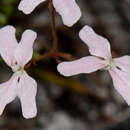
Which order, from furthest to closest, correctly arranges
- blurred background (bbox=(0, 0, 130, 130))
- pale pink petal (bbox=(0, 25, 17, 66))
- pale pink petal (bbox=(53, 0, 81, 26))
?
1. blurred background (bbox=(0, 0, 130, 130))
2. pale pink petal (bbox=(0, 25, 17, 66))
3. pale pink petal (bbox=(53, 0, 81, 26))

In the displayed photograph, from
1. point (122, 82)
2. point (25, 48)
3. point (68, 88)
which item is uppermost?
point (25, 48)

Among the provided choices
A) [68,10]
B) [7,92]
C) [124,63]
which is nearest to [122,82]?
[124,63]

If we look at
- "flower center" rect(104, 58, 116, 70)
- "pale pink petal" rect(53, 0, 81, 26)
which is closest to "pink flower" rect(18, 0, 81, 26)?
"pale pink petal" rect(53, 0, 81, 26)

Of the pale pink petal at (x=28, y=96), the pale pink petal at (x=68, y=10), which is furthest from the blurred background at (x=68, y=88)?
the pale pink petal at (x=68, y=10)

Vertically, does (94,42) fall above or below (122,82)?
above

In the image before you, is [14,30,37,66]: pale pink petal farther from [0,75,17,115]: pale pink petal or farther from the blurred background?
the blurred background

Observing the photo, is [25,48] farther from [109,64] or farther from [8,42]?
[109,64]

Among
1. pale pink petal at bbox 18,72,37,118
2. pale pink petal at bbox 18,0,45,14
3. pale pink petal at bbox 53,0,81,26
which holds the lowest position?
pale pink petal at bbox 18,72,37,118

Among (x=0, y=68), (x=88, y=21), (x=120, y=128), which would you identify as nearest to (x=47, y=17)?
(x=88, y=21)
